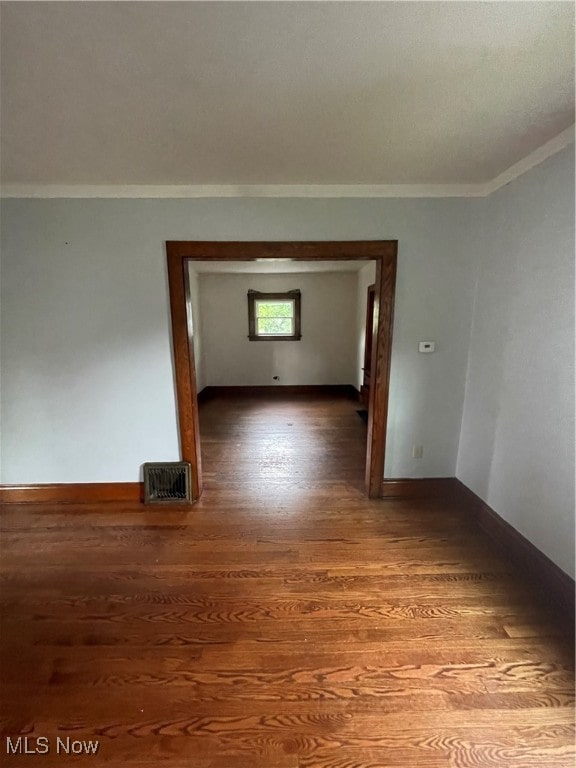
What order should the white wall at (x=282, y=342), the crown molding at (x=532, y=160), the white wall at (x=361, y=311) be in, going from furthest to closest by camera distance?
the white wall at (x=282, y=342), the white wall at (x=361, y=311), the crown molding at (x=532, y=160)

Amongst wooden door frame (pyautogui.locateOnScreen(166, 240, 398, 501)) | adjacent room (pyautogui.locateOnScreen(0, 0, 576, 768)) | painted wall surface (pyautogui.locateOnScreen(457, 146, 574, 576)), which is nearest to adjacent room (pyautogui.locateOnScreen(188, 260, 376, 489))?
wooden door frame (pyautogui.locateOnScreen(166, 240, 398, 501))

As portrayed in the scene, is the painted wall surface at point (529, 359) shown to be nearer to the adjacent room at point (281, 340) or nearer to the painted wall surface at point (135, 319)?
the painted wall surface at point (135, 319)

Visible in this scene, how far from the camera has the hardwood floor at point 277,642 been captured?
1064 millimetres

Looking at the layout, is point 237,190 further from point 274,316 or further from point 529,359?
point 274,316

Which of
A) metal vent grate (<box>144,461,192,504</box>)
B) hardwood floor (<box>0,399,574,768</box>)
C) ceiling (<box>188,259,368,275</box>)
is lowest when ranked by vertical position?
hardwood floor (<box>0,399,574,768</box>)

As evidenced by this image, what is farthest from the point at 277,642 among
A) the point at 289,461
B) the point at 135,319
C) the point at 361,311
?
the point at 361,311

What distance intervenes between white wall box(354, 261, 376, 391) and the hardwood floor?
3518mm

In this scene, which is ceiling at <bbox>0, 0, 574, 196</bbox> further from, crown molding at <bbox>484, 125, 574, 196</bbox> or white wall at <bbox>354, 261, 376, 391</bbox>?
white wall at <bbox>354, 261, 376, 391</bbox>

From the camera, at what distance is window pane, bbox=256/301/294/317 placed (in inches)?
238

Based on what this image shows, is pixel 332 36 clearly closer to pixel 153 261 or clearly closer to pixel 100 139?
pixel 100 139

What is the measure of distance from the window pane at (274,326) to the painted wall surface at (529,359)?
4.15m

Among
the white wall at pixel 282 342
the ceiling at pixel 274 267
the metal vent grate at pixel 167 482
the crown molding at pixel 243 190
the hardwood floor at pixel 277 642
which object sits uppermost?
the ceiling at pixel 274 267

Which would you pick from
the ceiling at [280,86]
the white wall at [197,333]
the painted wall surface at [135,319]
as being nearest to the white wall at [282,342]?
the white wall at [197,333]

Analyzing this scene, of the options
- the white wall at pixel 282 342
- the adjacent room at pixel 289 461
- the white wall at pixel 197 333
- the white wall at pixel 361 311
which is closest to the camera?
the adjacent room at pixel 289 461
